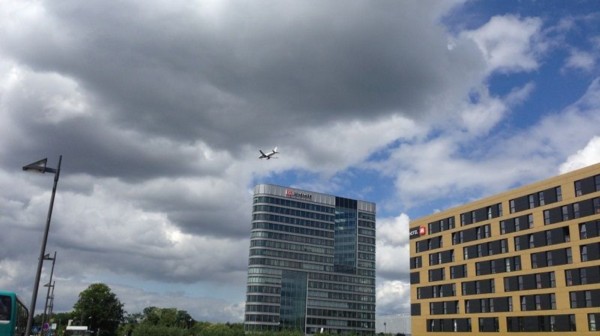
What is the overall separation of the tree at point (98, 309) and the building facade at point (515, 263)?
284 ft

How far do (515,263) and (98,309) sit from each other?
360 feet

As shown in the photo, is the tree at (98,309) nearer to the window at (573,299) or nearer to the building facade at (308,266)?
the building facade at (308,266)

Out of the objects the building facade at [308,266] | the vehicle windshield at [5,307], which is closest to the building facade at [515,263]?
the vehicle windshield at [5,307]

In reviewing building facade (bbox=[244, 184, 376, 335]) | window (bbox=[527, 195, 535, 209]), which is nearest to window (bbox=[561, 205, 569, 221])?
window (bbox=[527, 195, 535, 209])

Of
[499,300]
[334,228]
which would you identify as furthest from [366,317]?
[499,300]

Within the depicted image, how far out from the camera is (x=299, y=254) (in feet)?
595

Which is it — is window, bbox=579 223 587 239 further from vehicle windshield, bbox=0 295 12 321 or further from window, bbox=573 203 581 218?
vehicle windshield, bbox=0 295 12 321

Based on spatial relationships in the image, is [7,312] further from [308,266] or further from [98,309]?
[308,266]

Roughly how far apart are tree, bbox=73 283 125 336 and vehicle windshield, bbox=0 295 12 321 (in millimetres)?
126738

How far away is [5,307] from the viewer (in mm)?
25625

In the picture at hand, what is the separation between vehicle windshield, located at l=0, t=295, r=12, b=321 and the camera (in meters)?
25.4

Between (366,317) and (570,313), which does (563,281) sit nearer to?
(570,313)

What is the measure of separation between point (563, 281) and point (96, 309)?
117509mm

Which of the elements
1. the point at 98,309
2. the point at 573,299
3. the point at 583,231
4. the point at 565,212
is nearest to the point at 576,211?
the point at 565,212
